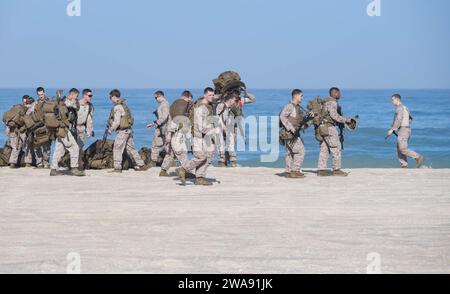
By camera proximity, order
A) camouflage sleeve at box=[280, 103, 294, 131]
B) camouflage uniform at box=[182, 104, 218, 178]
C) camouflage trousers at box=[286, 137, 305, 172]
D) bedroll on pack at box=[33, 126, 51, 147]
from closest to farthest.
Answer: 1. camouflage uniform at box=[182, 104, 218, 178]
2. camouflage sleeve at box=[280, 103, 294, 131]
3. camouflage trousers at box=[286, 137, 305, 172]
4. bedroll on pack at box=[33, 126, 51, 147]

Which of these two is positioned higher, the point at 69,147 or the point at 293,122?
the point at 293,122

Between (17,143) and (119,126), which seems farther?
(17,143)

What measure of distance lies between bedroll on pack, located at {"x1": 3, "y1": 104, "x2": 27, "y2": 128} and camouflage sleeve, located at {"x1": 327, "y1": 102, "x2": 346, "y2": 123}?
20.5 feet

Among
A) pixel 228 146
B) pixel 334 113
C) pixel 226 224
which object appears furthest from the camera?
pixel 228 146

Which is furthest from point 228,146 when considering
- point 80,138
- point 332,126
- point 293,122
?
point 293,122

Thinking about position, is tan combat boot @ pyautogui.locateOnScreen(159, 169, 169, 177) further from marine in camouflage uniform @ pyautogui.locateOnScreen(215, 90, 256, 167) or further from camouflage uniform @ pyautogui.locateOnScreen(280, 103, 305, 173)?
camouflage uniform @ pyautogui.locateOnScreen(280, 103, 305, 173)

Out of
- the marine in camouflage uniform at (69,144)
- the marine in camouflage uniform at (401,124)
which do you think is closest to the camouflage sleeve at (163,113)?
the marine in camouflage uniform at (69,144)

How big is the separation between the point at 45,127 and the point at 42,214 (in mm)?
5605

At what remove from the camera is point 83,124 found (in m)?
18.2

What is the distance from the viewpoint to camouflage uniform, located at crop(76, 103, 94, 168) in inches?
711

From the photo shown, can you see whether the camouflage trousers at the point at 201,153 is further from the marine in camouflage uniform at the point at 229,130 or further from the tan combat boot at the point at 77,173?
the marine in camouflage uniform at the point at 229,130
